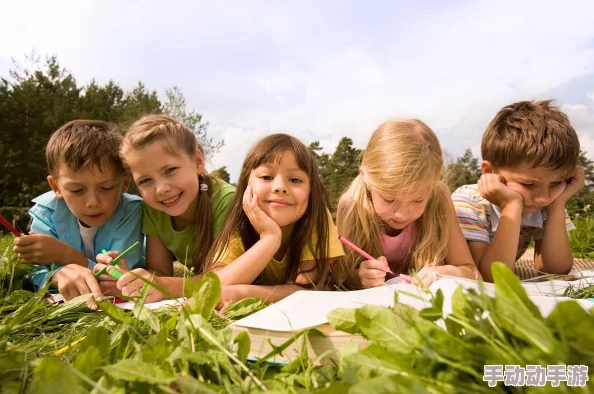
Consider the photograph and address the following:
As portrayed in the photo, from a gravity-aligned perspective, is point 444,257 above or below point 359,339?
below

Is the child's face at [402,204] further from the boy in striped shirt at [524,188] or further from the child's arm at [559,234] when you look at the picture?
the child's arm at [559,234]

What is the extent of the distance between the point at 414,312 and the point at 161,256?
4.27ft

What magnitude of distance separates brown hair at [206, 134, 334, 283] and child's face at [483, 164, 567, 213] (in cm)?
72

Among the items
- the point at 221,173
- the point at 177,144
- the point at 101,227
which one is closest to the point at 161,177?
the point at 177,144

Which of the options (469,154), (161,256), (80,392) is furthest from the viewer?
(469,154)

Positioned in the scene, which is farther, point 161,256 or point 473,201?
point 473,201

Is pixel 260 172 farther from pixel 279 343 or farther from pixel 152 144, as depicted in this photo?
pixel 279 343

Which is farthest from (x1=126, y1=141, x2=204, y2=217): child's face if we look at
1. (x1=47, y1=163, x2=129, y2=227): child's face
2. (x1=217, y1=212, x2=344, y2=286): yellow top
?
(x1=217, y1=212, x2=344, y2=286): yellow top

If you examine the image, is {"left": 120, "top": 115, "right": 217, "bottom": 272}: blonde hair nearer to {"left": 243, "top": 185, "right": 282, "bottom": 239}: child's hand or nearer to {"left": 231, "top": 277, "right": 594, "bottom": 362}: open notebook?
{"left": 243, "top": 185, "right": 282, "bottom": 239}: child's hand

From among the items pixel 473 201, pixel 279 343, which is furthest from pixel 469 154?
pixel 279 343

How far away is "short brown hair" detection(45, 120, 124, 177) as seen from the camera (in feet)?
4.62

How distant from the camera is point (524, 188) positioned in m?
1.58

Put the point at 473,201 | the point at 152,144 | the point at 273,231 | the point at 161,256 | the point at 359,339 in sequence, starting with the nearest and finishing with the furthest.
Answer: the point at 359,339 < the point at 273,231 < the point at 152,144 < the point at 161,256 < the point at 473,201

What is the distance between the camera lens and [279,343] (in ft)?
1.83
